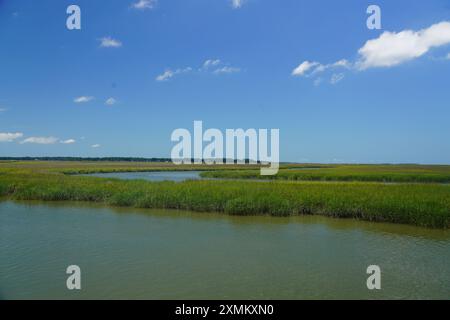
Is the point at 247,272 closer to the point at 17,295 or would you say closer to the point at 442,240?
the point at 17,295

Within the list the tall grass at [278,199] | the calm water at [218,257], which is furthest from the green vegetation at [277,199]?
the calm water at [218,257]

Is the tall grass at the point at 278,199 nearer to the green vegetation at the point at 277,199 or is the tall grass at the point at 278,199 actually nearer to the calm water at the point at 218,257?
the green vegetation at the point at 277,199

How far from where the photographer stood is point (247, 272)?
27.9 feet

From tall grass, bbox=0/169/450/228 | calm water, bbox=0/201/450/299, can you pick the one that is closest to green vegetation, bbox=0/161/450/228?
tall grass, bbox=0/169/450/228

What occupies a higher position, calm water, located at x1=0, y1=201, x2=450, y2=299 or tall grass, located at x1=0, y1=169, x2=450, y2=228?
tall grass, located at x1=0, y1=169, x2=450, y2=228

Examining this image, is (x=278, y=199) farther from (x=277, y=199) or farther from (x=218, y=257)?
(x=218, y=257)

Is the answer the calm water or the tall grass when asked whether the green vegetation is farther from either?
the calm water

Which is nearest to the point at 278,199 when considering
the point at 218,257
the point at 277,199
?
the point at 277,199

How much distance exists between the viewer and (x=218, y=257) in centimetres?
969

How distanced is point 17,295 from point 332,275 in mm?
6880

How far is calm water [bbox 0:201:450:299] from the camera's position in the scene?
752cm

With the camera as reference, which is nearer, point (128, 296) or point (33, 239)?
point (128, 296)
